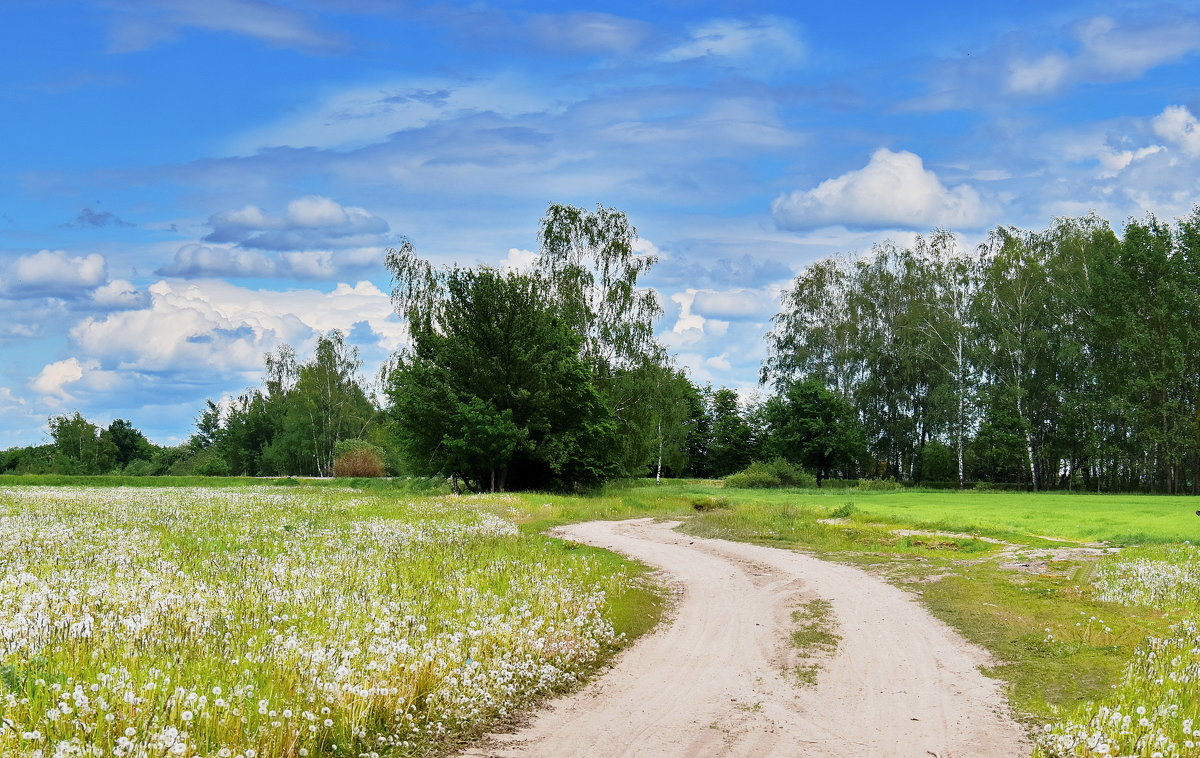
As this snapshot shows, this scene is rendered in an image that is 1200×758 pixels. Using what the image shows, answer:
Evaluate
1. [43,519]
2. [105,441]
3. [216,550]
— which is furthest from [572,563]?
[105,441]

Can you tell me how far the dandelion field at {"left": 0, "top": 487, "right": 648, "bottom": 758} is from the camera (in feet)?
22.6

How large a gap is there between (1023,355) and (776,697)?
6844 cm

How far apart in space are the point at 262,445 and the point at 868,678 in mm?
114099

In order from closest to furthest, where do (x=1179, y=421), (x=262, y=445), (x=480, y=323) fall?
1. (x=480, y=323)
2. (x=1179, y=421)
3. (x=262, y=445)

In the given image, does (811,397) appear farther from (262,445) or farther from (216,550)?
(262,445)

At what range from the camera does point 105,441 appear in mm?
115750

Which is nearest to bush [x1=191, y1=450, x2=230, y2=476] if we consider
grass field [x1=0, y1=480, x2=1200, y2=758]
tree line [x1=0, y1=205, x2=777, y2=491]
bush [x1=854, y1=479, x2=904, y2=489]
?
tree line [x1=0, y1=205, x2=777, y2=491]

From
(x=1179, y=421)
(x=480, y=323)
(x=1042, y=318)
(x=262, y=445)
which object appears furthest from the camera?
(x=262, y=445)

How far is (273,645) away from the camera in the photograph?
859cm

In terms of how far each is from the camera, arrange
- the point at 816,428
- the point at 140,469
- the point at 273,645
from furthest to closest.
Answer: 1. the point at 140,469
2. the point at 816,428
3. the point at 273,645

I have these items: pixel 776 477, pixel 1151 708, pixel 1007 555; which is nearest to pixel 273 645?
pixel 1151 708

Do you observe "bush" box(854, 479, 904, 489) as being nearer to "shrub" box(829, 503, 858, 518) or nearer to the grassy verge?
the grassy verge

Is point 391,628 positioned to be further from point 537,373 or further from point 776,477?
point 776,477

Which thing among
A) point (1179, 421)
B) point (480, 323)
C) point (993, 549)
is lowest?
point (993, 549)
